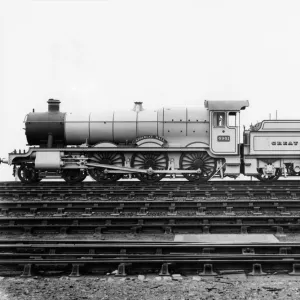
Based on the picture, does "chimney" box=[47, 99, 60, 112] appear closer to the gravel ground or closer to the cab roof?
the cab roof

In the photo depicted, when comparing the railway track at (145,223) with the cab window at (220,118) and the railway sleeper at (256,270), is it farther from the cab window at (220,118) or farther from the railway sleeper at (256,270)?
the cab window at (220,118)

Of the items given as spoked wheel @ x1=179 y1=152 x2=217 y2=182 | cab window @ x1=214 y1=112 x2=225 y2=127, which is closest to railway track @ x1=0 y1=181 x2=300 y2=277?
spoked wheel @ x1=179 y1=152 x2=217 y2=182

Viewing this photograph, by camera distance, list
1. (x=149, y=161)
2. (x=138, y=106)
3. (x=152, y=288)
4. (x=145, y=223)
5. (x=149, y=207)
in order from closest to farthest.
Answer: (x=152, y=288)
(x=145, y=223)
(x=149, y=207)
(x=149, y=161)
(x=138, y=106)

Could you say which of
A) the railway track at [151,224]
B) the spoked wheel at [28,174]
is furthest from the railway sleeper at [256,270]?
the spoked wheel at [28,174]

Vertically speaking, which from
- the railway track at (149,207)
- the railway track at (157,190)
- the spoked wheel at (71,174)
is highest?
the spoked wheel at (71,174)

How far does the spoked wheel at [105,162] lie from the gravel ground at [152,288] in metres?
9.72

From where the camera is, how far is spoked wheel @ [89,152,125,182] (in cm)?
1745

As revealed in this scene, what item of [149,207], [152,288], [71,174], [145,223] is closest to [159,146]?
[71,174]

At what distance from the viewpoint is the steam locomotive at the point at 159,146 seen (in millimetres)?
17141

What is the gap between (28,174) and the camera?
17.9 m

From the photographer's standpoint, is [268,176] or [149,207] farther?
[268,176]

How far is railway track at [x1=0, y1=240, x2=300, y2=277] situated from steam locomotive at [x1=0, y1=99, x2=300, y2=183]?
26.5 ft

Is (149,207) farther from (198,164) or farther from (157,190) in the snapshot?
(198,164)

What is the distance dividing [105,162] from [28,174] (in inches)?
123
